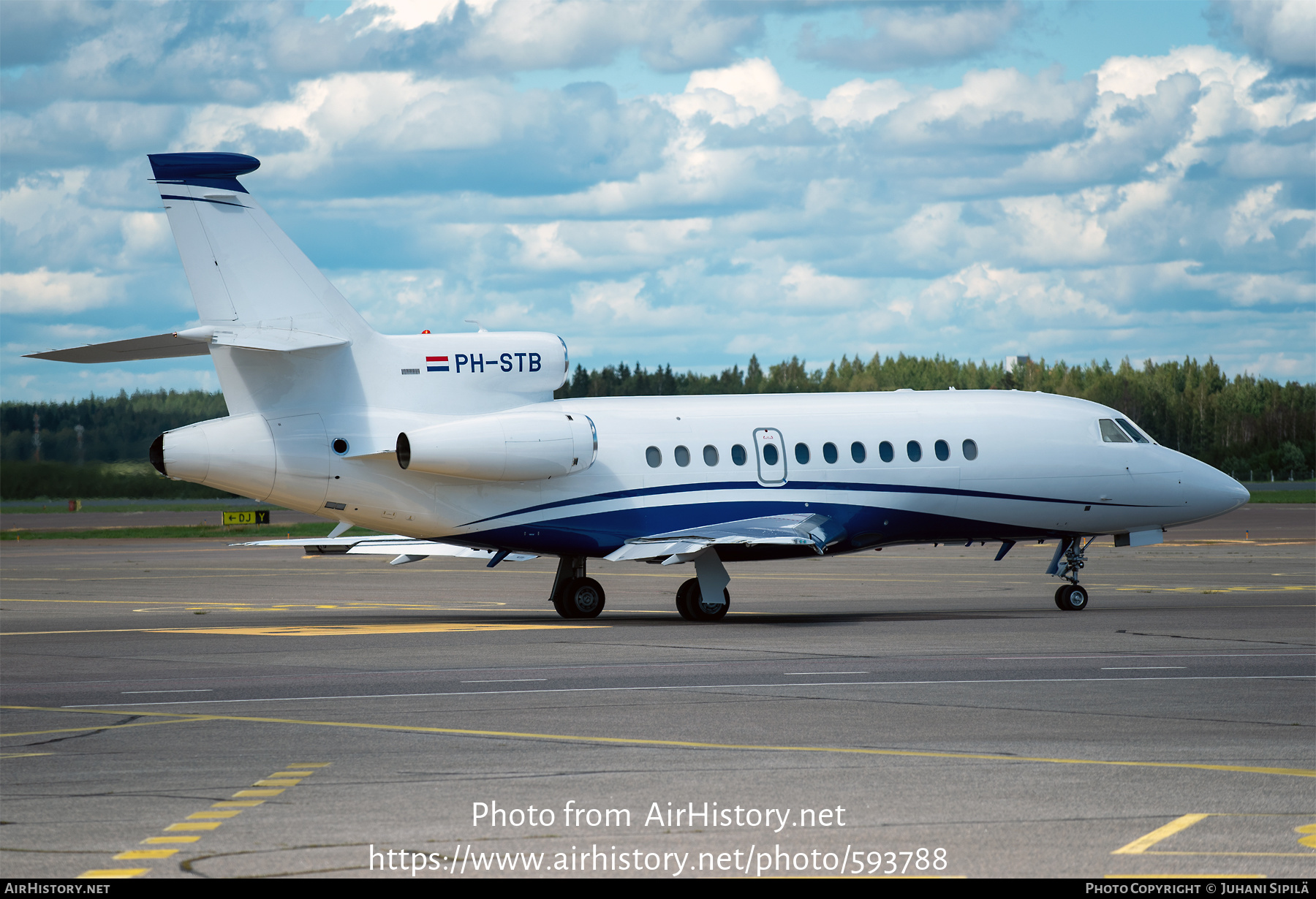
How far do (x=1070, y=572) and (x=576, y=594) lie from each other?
10042mm

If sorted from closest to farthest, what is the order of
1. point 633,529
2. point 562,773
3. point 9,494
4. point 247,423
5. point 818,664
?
point 562,773, point 818,664, point 247,423, point 633,529, point 9,494

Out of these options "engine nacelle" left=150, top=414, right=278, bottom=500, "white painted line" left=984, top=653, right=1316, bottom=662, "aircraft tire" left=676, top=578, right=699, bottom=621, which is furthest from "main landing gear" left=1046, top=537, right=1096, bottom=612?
"engine nacelle" left=150, top=414, right=278, bottom=500

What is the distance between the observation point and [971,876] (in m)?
8.10

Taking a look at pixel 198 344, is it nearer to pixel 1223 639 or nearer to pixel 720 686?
pixel 720 686

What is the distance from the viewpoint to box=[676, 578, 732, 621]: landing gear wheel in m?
26.3

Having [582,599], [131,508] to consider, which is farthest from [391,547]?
[131,508]

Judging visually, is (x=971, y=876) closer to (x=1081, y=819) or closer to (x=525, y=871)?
(x=1081, y=819)

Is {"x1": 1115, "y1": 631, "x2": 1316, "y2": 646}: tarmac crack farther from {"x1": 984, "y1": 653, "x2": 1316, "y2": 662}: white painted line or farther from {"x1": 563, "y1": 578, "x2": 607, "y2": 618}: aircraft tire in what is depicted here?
{"x1": 563, "y1": 578, "x2": 607, "y2": 618}: aircraft tire

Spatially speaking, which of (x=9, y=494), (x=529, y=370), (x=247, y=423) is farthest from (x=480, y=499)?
(x=9, y=494)

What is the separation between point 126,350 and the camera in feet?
77.2

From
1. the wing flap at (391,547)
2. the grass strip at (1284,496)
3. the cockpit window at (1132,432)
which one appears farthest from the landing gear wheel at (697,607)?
the grass strip at (1284,496)

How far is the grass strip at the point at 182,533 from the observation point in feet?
213

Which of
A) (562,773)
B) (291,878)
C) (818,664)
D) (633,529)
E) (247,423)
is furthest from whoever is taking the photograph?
(633,529)

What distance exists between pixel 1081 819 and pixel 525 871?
3.80m
